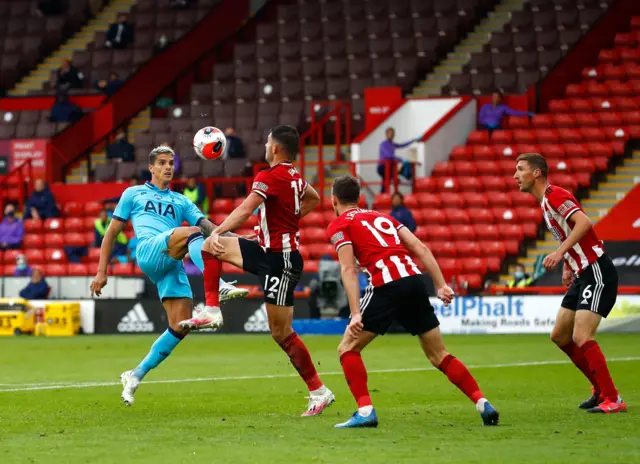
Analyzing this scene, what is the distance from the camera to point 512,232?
26.4 m

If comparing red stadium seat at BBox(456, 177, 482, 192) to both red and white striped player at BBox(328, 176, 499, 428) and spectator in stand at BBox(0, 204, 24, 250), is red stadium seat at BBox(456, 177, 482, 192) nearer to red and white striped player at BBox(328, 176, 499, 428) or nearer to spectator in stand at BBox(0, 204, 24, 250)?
spectator in stand at BBox(0, 204, 24, 250)

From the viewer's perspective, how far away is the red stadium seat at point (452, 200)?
27.3 metres

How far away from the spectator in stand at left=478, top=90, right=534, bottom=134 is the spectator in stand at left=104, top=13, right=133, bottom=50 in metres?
10.7

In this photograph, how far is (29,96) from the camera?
3388 centimetres

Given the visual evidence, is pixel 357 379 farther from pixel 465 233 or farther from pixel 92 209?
pixel 92 209

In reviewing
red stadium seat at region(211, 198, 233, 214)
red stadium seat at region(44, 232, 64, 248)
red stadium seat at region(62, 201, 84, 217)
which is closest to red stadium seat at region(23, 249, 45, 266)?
red stadium seat at region(44, 232, 64, 248)

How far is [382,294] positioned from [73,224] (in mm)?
21348

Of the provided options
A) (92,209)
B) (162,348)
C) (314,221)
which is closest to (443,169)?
(314,221)

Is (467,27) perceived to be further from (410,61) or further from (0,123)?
(0,123)

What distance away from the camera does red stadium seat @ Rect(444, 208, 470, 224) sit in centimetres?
2697

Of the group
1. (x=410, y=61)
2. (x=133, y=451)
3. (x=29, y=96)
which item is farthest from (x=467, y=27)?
(x=133, y=451)

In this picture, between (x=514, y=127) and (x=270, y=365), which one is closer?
(x=270, y=365)

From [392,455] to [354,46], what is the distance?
25.2m

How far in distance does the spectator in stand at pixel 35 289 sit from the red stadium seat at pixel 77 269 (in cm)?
168
